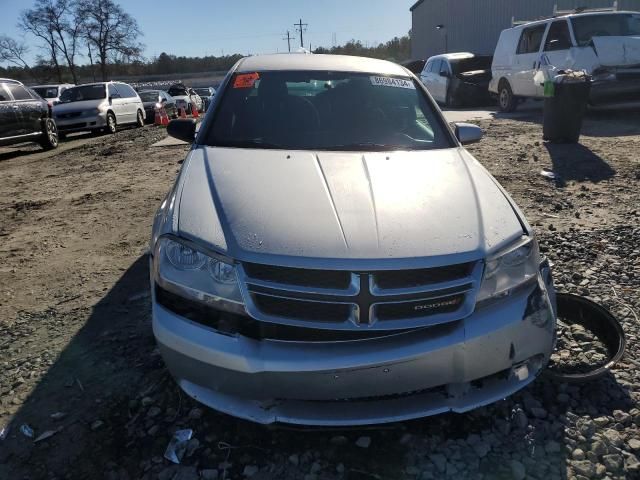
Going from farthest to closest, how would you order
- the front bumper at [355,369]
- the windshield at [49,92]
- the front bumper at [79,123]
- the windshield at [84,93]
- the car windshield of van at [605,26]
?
1. the windshield at [49,92]
2. the windshield at [84,93]
3. the front bumper at [79,123]
4. the car windshield of van at [605,26]
5. the front bumper at [355,369]

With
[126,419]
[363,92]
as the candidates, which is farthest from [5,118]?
[126,419]

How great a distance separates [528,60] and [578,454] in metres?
12.0

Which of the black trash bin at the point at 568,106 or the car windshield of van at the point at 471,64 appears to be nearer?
the black trash bin at the point at 568,106

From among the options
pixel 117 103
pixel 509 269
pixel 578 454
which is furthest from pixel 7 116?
pixel 578 454

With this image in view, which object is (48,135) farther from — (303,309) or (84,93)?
(303,309)

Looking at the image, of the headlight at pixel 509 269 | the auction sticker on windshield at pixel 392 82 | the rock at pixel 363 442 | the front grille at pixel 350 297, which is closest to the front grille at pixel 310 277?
the front grille at pixel 350 297

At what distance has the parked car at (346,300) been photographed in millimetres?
1913

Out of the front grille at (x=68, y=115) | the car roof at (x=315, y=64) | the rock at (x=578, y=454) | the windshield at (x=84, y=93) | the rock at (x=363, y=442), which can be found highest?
the windshield at (x=84, y=93)

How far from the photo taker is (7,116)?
1083cm

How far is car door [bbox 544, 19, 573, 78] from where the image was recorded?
1077 cm

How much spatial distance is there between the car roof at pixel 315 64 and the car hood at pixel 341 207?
1115 mm

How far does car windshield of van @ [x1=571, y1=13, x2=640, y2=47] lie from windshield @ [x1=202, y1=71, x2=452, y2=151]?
8.82 m

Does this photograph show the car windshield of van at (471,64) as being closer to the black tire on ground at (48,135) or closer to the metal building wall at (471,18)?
the metal building wall at (471,18)

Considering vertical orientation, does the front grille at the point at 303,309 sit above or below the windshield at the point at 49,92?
below
